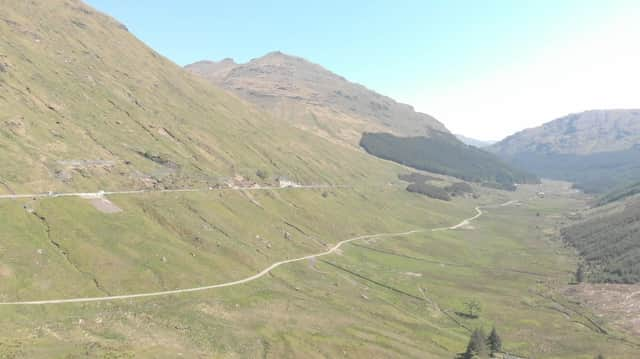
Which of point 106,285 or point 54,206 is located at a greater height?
point 54,206

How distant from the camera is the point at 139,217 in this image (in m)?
197

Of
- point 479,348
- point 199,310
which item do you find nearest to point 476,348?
point 479,348

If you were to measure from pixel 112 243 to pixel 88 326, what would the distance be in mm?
56508

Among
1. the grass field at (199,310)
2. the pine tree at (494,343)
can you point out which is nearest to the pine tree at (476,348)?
the grass field at (199,310)

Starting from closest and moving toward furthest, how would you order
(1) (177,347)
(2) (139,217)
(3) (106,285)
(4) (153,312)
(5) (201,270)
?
(1) (177,347)
(4) (153,312)
(3) (106,285)
(5) (201,270)
(2) (139,217)

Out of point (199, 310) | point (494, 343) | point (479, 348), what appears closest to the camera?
point (479, 348)

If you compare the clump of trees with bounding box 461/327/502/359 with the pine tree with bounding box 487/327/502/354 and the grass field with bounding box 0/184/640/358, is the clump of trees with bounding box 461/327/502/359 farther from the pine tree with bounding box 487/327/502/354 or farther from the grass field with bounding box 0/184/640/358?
the grass field with bounding box 0/184/640/358

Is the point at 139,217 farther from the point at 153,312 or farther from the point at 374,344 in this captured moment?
the point at 374,344

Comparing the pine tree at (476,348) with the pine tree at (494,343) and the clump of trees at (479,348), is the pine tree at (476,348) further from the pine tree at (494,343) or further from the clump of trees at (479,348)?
the pine tree at (494,343)

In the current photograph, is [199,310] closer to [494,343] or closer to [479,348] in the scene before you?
[479,348]

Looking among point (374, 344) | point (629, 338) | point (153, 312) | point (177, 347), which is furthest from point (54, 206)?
point (629, 338)

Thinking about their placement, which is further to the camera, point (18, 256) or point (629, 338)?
point (629, 338)

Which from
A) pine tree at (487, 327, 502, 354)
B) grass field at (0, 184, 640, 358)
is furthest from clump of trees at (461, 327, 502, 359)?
grass field at (0, 184, 640, 358)

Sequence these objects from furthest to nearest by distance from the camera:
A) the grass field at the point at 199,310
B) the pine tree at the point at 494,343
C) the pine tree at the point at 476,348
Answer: the pine tree at the point at 494,343
the pine tree at the point at 476,348
the grass field at the point at 199,310
